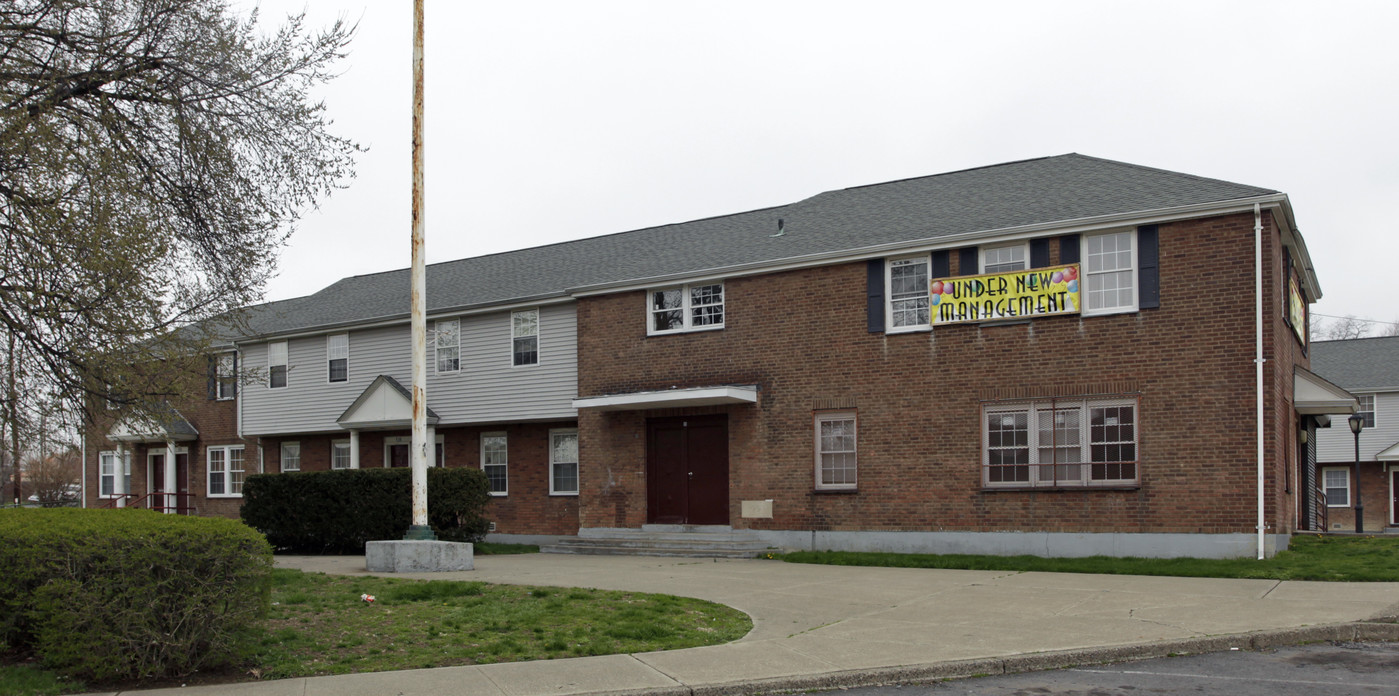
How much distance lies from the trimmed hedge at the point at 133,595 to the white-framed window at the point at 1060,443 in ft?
40.6

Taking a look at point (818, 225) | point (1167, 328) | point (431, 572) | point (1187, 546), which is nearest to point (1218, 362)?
point (1167, 328)

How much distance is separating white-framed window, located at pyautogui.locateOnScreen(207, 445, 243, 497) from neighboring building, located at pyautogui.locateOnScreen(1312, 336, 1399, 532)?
34134mm

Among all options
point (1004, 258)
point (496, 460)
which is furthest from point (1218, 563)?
point (496, 460)

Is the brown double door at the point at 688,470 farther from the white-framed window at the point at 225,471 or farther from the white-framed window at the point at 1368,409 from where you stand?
the white-framed window at the point at 1368,409

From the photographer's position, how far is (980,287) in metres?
18.1

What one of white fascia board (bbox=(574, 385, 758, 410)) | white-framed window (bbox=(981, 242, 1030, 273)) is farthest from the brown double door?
white-framed window (bbox=(981, 242, 1030, 273))

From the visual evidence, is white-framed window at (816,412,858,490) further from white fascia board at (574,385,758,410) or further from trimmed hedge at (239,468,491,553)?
trimmed hedge at (239,468,491,553)

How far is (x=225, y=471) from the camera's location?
31.0 meters

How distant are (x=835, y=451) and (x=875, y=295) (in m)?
2.83

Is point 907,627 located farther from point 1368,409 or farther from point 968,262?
point 1368,409

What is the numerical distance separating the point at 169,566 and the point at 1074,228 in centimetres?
1379

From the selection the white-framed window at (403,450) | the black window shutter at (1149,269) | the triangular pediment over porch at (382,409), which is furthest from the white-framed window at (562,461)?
the black window shutter at (1149,269)

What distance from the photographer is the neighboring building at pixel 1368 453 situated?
3691 cm

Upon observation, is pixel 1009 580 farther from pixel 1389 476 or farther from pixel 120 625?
pixel 1389 476
